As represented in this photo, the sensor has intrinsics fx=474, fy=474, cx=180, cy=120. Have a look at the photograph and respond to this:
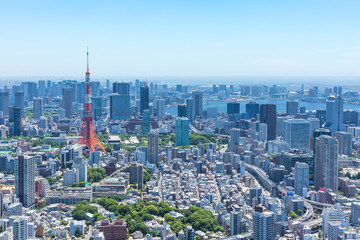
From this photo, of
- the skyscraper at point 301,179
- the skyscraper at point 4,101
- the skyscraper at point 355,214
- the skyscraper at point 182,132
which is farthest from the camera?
the skyscraper at point 4,101

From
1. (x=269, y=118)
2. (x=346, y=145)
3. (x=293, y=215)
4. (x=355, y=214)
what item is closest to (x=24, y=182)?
A: (x=293, y=215)

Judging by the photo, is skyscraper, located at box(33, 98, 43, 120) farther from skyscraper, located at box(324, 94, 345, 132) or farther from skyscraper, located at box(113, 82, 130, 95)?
skyscraper, located at box(324, 94, 345, 132)

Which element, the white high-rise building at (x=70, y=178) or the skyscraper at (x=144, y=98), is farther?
the skyscraper at (x=144, y=98)

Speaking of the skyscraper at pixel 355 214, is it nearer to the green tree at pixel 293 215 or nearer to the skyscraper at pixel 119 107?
the green tree at pixel 293 215

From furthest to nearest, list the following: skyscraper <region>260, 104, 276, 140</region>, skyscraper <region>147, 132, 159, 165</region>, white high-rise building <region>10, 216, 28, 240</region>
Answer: skyscraper <region>260, 104, 276, 140</region>
skyscraper <region>147, 132, 159, 165</region>
white high-rise building <region>10, 216, 28, 240</region>

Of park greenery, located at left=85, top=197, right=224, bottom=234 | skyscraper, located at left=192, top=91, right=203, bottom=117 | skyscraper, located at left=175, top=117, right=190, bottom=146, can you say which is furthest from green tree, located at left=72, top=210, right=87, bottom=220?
skyscraper, located at left=192, top=91, right=203, bottom=117

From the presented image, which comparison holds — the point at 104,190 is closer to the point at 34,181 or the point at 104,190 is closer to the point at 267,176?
the point at 34,181

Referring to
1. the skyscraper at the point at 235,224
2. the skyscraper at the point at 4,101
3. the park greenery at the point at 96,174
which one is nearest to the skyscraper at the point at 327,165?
the skyscraper at the point at 235,224
